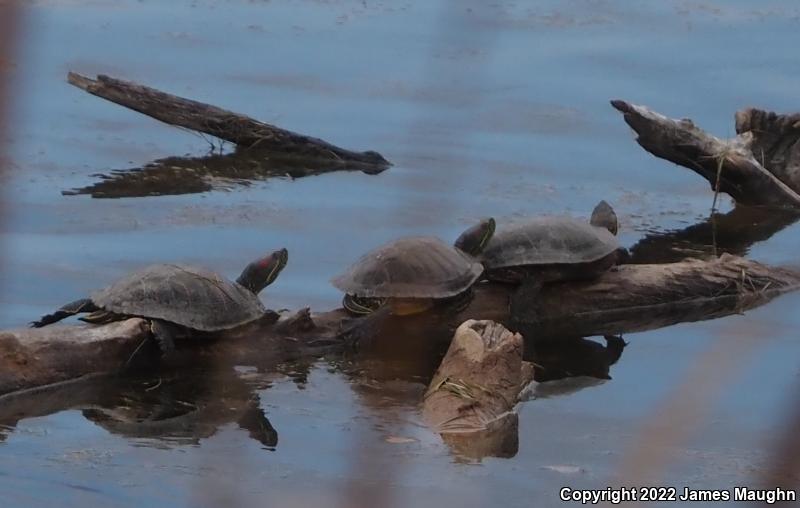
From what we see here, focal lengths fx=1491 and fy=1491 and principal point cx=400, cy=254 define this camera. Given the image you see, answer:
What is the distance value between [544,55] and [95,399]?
23.4 ft

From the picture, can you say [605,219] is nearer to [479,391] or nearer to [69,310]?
[479,391]

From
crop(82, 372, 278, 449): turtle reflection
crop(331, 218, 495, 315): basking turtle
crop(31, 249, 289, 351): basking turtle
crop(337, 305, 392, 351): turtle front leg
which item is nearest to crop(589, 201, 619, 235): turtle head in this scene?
crop(331, 218, 495, 315): basking turtle

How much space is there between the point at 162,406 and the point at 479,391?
1124 millimetres

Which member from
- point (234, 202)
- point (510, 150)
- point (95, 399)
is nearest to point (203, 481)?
point (95, 399)

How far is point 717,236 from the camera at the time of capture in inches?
323

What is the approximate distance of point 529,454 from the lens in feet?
16.2

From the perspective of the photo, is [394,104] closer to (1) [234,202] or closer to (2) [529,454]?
(1) [234,202]

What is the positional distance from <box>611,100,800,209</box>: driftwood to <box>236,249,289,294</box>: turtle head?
282 centimetres

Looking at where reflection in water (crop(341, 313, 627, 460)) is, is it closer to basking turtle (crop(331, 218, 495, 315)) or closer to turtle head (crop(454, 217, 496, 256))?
basking turtle (crop(331, 218, 495, 315))

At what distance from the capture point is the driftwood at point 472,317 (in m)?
5.29

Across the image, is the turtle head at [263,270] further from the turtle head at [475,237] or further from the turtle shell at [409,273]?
the turtle head at [475,237]

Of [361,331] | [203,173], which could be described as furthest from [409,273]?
[203,173]

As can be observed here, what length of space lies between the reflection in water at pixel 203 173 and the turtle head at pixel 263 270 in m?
2.55

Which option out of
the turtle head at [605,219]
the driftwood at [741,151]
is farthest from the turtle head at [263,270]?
the driftwood at [741,151]
